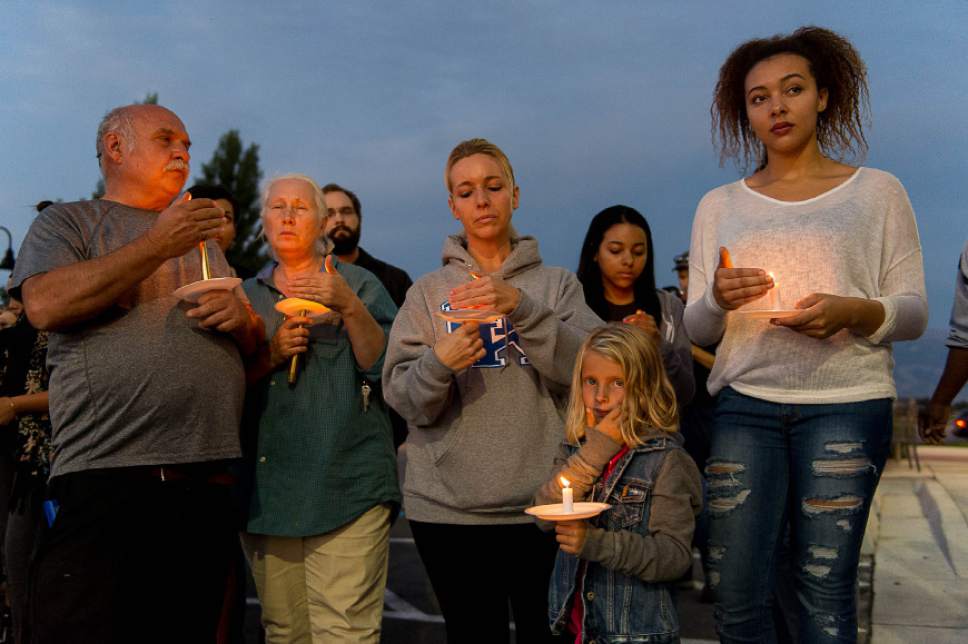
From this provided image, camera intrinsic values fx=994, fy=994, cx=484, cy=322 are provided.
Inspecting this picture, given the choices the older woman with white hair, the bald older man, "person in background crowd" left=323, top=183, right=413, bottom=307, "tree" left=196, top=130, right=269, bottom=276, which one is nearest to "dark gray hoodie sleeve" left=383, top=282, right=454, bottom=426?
the older woman with white hair

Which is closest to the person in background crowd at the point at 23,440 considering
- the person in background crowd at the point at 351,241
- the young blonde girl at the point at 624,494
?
the person in background crowd at the point at 351,241

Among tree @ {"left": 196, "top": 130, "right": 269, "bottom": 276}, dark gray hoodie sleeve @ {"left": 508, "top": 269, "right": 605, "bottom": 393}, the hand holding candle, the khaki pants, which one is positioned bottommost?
the khaki pants

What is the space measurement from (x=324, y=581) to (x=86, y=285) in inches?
57.8

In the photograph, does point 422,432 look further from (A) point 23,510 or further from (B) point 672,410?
(A) point 23,510

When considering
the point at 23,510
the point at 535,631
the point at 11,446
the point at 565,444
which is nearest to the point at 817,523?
the point at 565,444

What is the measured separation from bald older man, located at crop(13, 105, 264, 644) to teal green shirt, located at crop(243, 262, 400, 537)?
0.35 m

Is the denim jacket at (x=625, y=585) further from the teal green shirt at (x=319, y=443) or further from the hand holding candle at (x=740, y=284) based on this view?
the teal green shirt at (x=319, y=443)

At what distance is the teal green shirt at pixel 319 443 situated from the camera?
3773mm

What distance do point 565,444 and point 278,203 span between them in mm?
1564

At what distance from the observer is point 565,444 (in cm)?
331

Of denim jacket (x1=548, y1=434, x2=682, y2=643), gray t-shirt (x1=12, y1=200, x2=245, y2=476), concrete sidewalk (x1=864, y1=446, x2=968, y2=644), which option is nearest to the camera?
denim jacket (x1=548, y1=434, x2=682, y2=643)

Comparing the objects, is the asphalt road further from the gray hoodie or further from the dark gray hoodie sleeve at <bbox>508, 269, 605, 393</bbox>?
the dark gray hoodie sleeve at <bbox>508, 269, 605, 393</bbox>

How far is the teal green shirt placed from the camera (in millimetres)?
3773

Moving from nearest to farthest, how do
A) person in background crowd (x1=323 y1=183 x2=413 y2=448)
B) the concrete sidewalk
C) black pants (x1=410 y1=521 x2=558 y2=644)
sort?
black pants (x1=410 y1=521 x2=558 y2=644) < the concrete sidewalk < person in background crowd (x1=323 y1=183 x2=413 y2=448)
